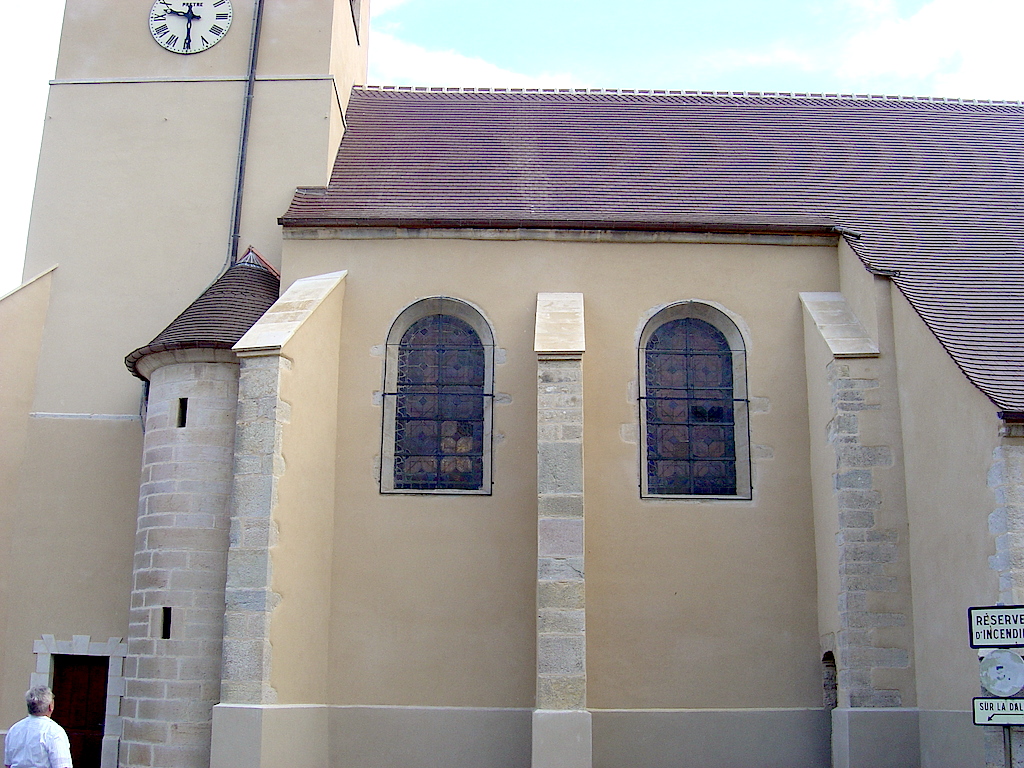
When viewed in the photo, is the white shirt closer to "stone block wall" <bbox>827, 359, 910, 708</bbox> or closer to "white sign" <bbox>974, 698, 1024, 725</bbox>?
"white sign" <bbox>974, 698, 1024, 725</bbox>

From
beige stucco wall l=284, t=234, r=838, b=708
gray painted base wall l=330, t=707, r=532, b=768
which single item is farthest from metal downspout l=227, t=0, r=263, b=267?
gray painted base wall l=330, t=707, r=532, b=768

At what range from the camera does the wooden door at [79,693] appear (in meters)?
12.1

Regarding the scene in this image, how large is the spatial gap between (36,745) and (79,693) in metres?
6.07

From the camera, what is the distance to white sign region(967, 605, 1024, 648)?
7.02m

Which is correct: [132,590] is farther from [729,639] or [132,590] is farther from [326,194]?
[729,639]

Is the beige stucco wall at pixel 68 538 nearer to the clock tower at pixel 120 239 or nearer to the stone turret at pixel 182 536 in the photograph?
the clock tower at pixel 120 239

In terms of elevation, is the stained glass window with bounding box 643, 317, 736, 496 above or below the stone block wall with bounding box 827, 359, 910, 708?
above

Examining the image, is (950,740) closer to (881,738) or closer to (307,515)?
(881,738)

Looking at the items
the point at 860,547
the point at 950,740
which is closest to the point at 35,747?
the point at 950,740

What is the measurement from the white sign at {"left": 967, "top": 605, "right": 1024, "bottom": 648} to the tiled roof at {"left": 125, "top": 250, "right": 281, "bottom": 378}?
7710 millimetres

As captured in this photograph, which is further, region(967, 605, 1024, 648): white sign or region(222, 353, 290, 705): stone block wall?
region(222, 353, 290, 705): stone block wall

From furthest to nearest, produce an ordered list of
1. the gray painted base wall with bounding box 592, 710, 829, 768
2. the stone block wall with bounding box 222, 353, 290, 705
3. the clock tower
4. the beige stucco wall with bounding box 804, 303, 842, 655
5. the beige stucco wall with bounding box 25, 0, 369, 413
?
the beige stucco wall with bounding box 25, 0, 369, 413
the clock tower
the beige stucco wall with bounding box 804, 303, 842, 655
the gray painted base wall with bounding box 592, 710, 829, 768
the stone block wall with bounding box 222, 353, 290, 705

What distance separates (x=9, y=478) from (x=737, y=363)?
8382mm

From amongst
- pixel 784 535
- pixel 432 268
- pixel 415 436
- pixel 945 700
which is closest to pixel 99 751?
pixel 415 436
